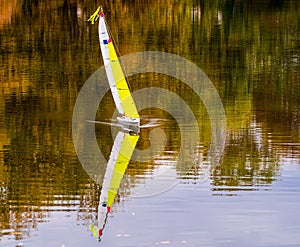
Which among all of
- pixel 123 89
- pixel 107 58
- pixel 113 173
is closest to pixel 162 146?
pixel 113 173

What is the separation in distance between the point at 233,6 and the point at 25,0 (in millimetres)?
18086

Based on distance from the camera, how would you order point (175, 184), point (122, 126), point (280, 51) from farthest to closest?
point (280, 51) → point (122, 126) → point (175, 184)

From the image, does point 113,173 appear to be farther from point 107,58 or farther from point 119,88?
point 107,58

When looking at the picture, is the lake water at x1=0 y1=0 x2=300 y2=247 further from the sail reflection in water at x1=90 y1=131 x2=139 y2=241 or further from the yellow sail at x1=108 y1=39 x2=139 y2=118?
the yellow sail at x1=108 y1=39 x2=139 y2=118

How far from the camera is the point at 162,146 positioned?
31172mm

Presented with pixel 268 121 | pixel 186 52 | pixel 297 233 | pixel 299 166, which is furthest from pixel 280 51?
pixel 297 233

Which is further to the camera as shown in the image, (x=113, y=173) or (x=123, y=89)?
(x=123, y=89)

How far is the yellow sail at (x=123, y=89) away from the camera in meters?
34.4

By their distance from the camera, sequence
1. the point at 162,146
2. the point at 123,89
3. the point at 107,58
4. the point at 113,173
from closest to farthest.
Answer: the point at 113,173, the point at 162,146, the point at 123,89, the point at 107,58

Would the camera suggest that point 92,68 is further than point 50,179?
Yes

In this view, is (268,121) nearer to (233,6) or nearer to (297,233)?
(297,233)

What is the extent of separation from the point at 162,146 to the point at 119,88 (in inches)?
184

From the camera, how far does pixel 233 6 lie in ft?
276

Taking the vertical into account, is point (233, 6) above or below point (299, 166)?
above
